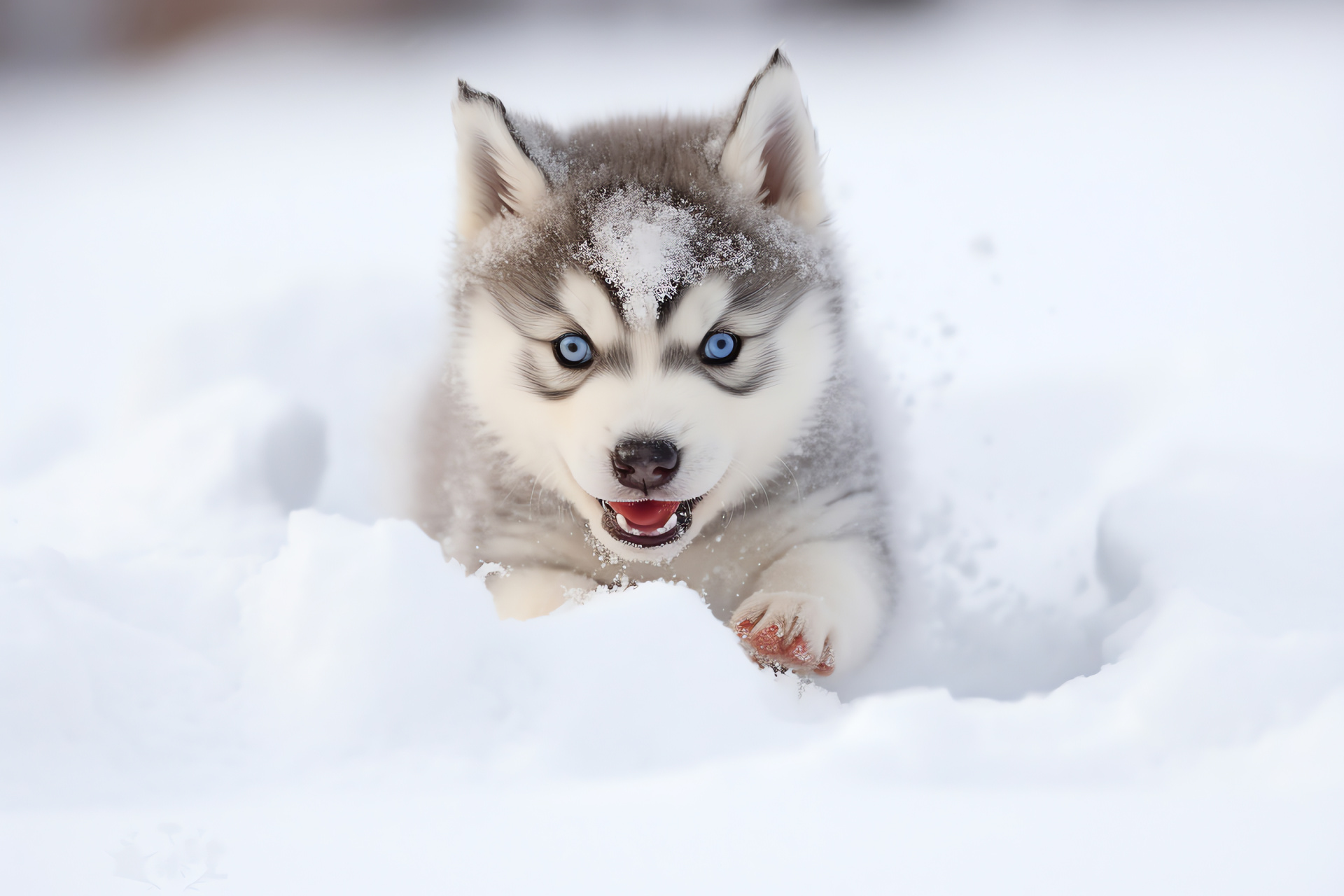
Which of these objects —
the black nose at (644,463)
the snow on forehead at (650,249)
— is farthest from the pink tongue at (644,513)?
the snow on forehead at (650,249)

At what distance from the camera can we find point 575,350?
2174mm

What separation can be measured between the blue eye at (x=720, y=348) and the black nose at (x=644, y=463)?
318mm

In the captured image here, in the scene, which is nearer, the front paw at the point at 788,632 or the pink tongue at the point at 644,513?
the front paw at the point at 788,632

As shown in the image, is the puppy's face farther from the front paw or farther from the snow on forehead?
the front paw

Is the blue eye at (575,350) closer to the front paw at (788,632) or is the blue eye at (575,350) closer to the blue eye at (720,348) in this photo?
the blue eye at (720,348)

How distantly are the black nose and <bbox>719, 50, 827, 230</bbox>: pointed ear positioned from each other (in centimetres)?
83

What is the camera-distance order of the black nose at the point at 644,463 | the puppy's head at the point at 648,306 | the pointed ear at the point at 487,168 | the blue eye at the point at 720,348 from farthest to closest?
the pointed ear at the point at 487,168
the blue eye at the point at 720,348
the puppy's head at the point at 648,306
the black nose at the point at 644,463

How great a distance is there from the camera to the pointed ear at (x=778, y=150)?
2248 mm

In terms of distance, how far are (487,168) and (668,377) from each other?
840 millimetres

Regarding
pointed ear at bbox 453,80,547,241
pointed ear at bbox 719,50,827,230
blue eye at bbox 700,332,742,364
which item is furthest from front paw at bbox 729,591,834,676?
pointed ear at bbox 453,80,547,241

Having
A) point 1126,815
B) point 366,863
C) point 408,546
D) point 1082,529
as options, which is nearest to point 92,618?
point 408,546

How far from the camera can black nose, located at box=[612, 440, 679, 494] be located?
192 cm

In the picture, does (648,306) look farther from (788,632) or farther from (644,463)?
(788,632)

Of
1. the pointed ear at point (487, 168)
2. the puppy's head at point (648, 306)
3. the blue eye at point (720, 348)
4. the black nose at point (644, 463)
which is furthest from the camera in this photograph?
the pointed ear at point (487, 168)
